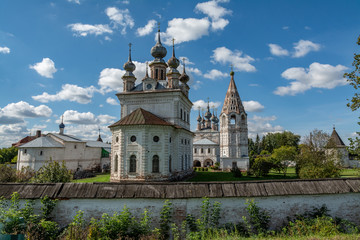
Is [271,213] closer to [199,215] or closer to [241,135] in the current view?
[199,215]

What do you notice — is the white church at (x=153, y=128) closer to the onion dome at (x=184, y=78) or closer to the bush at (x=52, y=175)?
the onion dome at (x=184, y=78)

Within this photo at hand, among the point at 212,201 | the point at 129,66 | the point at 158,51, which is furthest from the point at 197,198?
the point at 158,51

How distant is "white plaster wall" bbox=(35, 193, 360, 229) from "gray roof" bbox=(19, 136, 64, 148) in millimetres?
24112

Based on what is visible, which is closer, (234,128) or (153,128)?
(153,128)

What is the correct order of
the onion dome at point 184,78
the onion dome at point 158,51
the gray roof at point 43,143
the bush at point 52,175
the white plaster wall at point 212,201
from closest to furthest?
1. the white plaster wall at point 212,201
2. the bush at point 52,175
3. the onion dome at point 158,51
4. the gray roof at point 43,143
5. the onion dome at point 184,78

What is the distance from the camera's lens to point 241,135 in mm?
40062

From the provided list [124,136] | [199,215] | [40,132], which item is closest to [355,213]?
[199,215]

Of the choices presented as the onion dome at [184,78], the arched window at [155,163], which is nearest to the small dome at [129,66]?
the onion dome at [184,78]

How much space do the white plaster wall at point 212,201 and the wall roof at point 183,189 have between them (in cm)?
23

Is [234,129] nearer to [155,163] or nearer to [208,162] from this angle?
[208,162]

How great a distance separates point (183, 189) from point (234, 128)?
109ft

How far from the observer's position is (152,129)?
66.0ft

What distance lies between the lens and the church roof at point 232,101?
40.5 metres

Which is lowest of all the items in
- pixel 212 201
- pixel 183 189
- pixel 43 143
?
pixel 212 201
